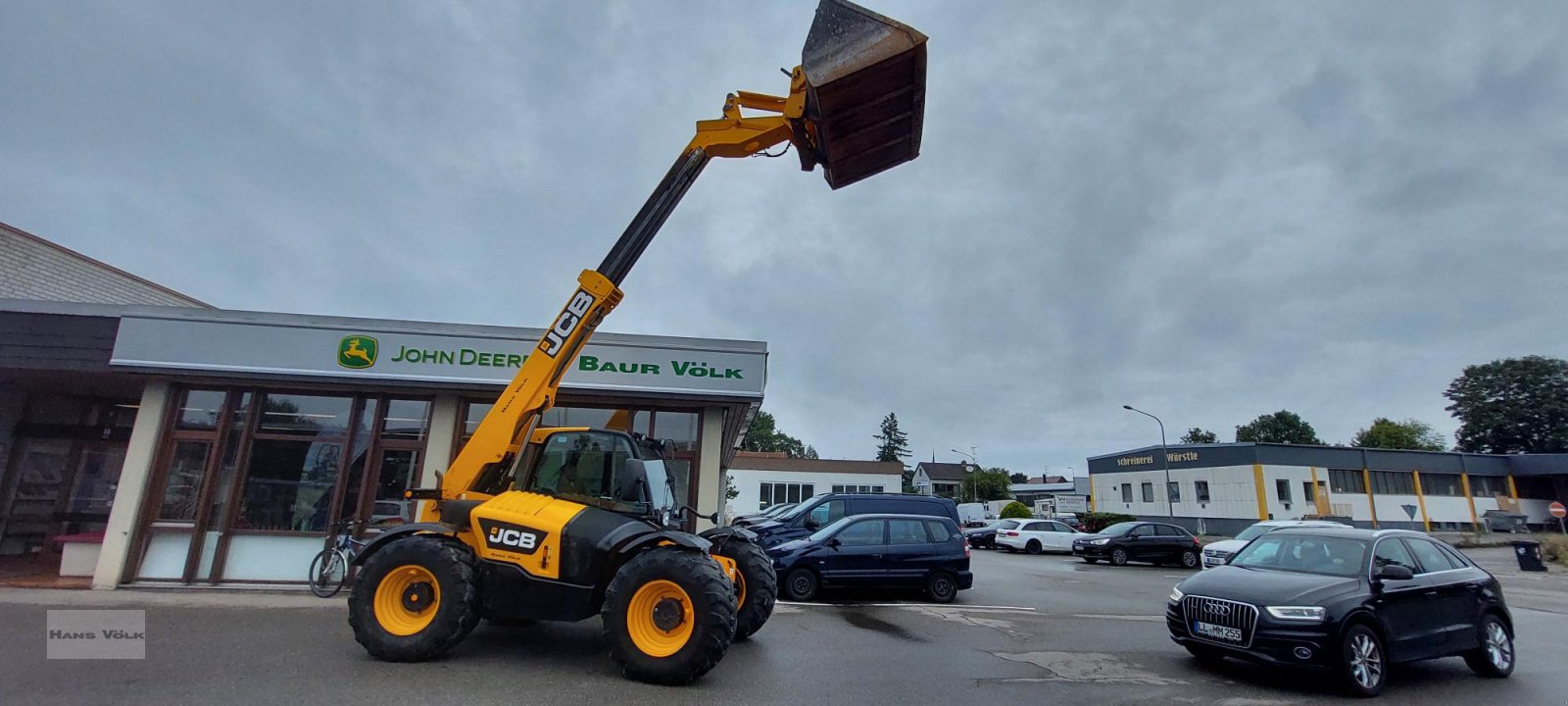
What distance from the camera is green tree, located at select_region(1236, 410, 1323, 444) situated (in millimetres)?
76062

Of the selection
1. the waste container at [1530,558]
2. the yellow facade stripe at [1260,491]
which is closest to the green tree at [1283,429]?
the yellow facade stripe at [1260,491]

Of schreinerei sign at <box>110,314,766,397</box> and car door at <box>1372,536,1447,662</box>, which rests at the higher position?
schreinerei sign at <box>110,314,766,397</box>

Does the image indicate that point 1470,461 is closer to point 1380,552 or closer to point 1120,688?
point 1380,552

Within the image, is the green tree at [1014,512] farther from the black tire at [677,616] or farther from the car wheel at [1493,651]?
the black tire at [677,616]

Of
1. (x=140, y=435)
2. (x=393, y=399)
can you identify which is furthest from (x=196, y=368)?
(x=393, y=399)

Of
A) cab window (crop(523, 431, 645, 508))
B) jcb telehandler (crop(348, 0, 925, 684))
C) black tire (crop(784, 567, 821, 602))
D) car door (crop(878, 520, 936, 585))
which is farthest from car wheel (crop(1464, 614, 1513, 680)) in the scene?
cab window (crop(523, 431, 645, 508))

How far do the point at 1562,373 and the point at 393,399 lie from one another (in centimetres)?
8641

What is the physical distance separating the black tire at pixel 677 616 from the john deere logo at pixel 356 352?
730cm

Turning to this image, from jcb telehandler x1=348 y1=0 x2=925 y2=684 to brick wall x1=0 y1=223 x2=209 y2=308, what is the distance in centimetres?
1070

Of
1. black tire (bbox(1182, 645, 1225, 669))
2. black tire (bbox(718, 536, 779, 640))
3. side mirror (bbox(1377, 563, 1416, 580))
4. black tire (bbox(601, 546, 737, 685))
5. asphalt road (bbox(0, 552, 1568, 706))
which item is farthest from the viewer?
black tire (bbox(718, 536, 779, 640))

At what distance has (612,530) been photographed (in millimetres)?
6332

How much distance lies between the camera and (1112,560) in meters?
22.1

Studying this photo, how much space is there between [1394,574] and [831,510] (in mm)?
10227

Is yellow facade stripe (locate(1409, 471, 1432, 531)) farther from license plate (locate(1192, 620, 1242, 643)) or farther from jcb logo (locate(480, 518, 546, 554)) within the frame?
jcb logo (locate(480, 518, 546, 554))
